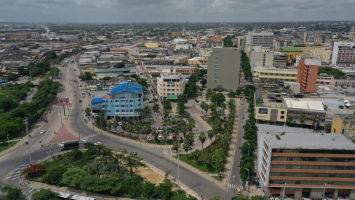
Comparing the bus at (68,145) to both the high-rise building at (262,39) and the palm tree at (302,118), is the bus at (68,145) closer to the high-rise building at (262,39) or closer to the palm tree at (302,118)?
the palm tree at (302,118)

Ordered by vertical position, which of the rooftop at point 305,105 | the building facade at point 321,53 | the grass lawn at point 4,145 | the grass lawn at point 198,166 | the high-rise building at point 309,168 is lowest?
the grass lawn at point 4,145

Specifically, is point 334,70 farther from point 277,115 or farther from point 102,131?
point 102,131

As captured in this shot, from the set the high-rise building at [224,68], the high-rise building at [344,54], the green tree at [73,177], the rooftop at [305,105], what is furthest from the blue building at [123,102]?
the high-rise building at [344,54]

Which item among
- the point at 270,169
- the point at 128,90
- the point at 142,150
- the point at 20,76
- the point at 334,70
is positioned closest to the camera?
the point at 270,169

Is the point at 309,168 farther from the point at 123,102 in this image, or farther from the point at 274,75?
the point at 274,75

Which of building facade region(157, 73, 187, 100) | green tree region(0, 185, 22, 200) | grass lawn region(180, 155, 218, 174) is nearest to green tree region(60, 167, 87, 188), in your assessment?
green tree region(0, 185, 22, 200)

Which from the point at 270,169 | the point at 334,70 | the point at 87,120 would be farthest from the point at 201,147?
the point at 334,70

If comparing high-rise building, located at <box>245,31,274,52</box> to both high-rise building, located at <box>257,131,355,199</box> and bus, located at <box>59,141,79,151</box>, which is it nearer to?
bus, located at <box>59,141,79,151</box>
